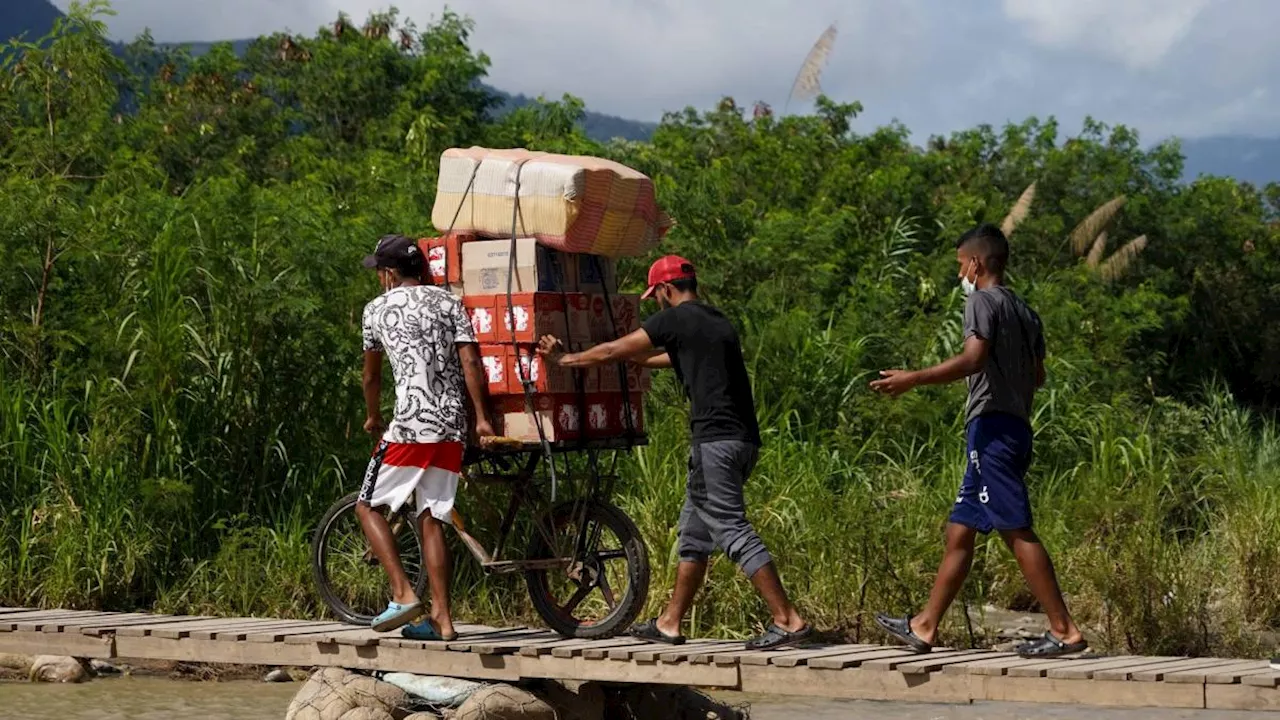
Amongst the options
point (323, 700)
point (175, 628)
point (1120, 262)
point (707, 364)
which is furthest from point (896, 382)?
point (1120, 262)

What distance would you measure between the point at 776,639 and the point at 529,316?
5.42ft

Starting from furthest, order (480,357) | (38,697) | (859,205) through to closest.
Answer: (859,205) → (38,697) → (480,357)

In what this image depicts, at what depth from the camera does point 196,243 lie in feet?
38.4

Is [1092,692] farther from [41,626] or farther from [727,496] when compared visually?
[41,626]

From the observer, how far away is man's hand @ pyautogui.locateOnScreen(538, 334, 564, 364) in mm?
7355

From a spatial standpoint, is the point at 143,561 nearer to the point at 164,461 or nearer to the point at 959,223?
the point at 164,461

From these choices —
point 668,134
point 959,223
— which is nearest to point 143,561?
point 959,223

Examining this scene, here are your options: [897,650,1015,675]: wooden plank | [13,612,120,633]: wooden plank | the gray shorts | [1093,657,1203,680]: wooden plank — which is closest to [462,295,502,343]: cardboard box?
the gray shorts

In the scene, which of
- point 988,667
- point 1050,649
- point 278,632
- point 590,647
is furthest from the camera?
point 278,632

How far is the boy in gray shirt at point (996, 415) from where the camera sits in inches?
267

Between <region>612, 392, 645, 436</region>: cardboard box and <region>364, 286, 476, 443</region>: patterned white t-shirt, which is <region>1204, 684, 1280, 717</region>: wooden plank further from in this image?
<region>364, 286, 476, 443</region>: patterned white t-shirt

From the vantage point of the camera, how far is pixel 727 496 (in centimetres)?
712

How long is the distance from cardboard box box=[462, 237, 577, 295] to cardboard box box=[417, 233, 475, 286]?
3 centimetres

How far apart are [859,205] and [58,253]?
11.6 meters
